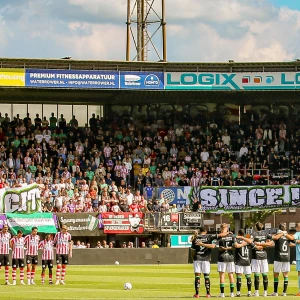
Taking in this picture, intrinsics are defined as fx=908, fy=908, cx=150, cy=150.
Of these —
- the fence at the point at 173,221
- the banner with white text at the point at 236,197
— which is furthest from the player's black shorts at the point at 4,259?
the banner with white text at the point at 236,197

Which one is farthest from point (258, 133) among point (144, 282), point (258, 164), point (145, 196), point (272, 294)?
point (272, 294)

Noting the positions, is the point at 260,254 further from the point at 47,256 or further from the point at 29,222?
the point at 29,222

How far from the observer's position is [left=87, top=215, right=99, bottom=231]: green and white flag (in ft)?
148

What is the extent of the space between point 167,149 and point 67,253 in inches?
880

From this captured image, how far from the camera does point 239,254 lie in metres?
25.0

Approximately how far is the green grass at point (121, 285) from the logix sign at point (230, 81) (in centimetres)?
1316

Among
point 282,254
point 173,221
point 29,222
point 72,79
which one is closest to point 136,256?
point 173,221

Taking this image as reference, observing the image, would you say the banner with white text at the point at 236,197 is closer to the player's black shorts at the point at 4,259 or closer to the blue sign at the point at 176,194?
the blue sign at the point at 176,194

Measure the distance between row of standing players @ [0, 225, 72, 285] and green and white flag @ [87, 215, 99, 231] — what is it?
12504 mm

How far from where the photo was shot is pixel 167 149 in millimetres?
52719

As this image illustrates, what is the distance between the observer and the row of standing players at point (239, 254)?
2447 cm

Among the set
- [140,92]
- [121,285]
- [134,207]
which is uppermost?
[140,92]

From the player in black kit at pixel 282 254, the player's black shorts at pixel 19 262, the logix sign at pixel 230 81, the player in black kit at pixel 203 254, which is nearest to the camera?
the player in black kit at pixel 203 254

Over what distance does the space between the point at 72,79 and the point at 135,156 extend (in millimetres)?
5669
